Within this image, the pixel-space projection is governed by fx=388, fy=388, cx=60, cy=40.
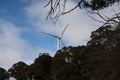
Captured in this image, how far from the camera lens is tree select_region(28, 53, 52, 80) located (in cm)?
7588

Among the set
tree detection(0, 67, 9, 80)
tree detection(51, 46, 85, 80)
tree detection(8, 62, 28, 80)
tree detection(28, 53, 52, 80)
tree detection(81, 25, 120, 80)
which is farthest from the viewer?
tree detection(0, 67, 9, 80)

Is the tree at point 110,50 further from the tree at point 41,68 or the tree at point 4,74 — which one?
the tree at point 4,74

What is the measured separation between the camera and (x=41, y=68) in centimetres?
7638

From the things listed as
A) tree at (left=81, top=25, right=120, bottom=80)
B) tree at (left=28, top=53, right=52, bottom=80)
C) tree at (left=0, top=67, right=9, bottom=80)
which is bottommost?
tree at (left=81, top=25, right=120, bottom=80)

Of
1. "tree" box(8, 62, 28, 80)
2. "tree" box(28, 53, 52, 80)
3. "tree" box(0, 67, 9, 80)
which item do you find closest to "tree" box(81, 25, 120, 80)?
"tree" box(28, 53, 52, 80)

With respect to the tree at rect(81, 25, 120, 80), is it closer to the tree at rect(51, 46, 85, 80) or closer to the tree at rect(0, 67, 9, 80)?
the tree at rect(51, 46, 85, 80)

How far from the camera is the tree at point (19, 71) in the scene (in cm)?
8088

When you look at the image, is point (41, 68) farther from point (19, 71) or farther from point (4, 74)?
point (4, 74)

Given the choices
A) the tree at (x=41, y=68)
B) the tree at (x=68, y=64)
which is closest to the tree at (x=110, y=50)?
the tree at (x=68, y=64)

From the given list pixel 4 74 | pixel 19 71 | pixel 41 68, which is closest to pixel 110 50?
pixel 41 68

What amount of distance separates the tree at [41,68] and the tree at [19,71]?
2.07 meters

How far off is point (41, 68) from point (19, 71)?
8392 mm

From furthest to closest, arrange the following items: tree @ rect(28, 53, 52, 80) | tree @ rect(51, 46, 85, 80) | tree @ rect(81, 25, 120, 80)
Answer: tree @ rect(28, 53, 52, 80), tree @ rect(51, 46, 85, 80), tree @ rect(81, 25, 120, 80)

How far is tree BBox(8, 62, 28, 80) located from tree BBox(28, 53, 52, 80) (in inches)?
81.5
